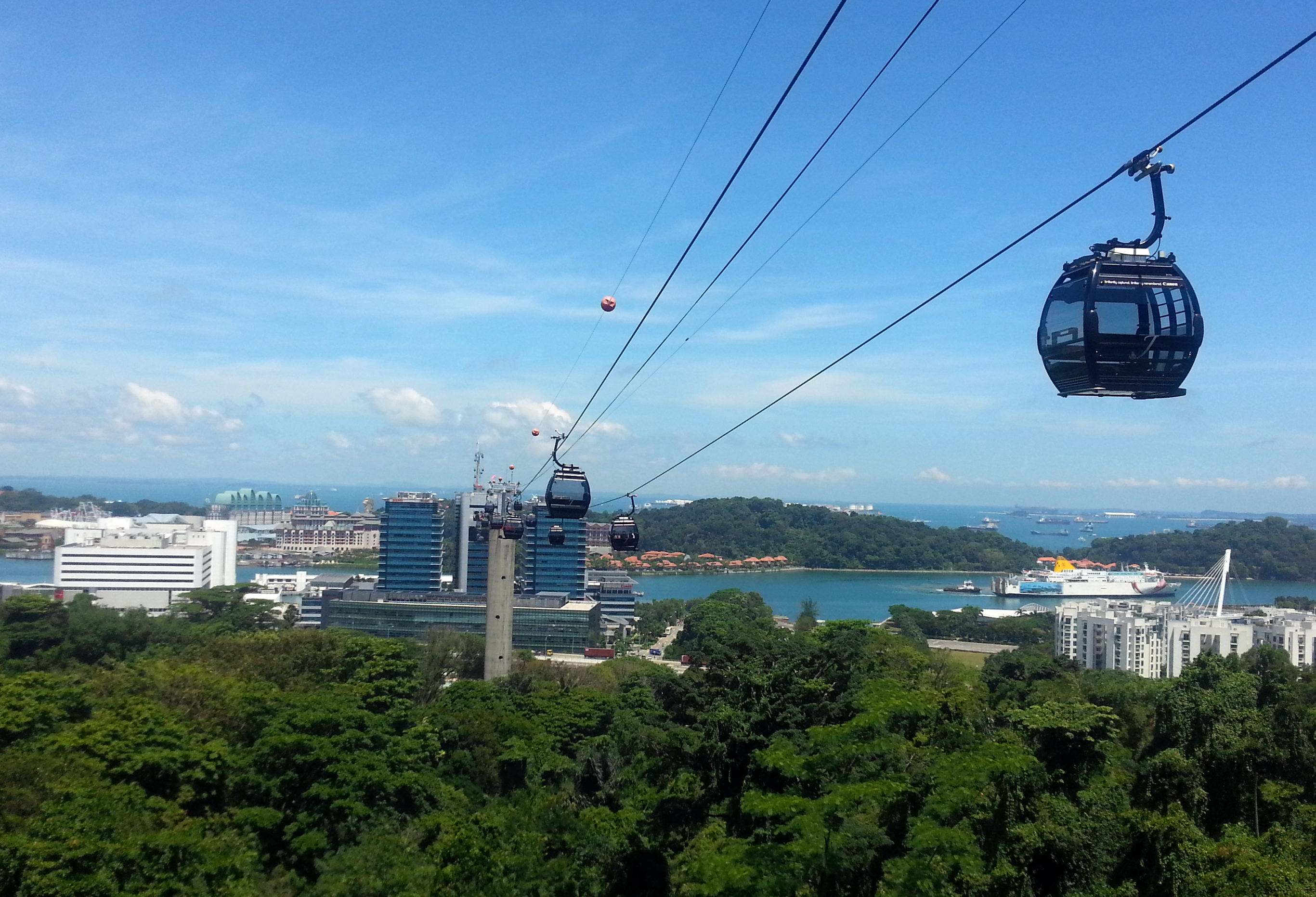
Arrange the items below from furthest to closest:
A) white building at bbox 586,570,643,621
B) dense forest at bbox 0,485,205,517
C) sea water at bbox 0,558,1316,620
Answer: dense forest at bbox 0,485,205,517
sea water at bbox 0,558,1316,620
white building at bbox 586,570,643,621

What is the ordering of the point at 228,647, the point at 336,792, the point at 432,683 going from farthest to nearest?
the point at 432,683
the point at 228,647
the point at 336,792

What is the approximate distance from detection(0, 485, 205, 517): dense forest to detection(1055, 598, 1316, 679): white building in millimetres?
75598

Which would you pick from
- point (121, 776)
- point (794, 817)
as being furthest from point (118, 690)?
point (794, 817)

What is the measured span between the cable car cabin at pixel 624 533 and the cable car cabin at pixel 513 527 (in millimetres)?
3439

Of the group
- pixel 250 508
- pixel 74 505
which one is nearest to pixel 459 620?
pixel 74 505

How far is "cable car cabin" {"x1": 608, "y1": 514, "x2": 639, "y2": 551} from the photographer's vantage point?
952 cm

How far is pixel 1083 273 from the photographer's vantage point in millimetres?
3115

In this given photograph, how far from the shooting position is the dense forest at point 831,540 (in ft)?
232

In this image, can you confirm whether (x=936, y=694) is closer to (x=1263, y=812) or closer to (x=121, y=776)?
(x=1263, y=812)

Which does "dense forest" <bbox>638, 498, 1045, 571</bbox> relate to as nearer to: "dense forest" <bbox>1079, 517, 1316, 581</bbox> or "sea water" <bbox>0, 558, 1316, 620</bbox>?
"sea water" <bbox>0, 558, 1316, 620</bbox>

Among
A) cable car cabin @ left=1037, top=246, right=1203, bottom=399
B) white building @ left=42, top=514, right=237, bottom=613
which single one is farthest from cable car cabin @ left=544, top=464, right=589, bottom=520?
white building @ left=42, top=514, right=237, bottom=613

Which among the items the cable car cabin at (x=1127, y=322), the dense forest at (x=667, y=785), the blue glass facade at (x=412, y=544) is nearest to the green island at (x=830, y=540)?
the blue glass facade at (x=412, y=544)

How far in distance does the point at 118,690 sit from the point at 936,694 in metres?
9.45

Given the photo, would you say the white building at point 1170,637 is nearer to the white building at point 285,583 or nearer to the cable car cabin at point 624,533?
the cable car cabin at point 624,533
